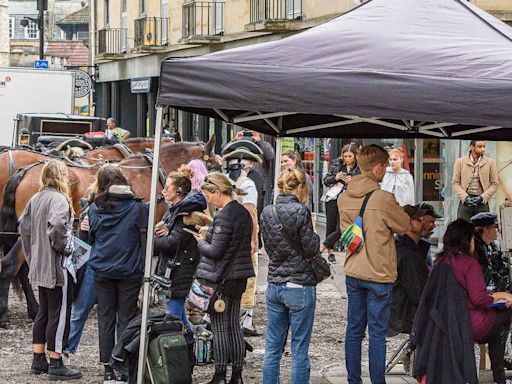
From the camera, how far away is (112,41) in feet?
137

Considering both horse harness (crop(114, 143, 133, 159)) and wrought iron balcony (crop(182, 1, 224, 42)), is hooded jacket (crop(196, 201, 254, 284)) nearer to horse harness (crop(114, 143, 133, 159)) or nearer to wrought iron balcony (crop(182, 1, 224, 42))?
horse harness (crop(114, 143, 133, 159))

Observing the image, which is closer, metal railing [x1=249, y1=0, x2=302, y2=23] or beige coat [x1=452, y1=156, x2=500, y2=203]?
beige coat [x1=452, y1=156, x2=500, y2=203]

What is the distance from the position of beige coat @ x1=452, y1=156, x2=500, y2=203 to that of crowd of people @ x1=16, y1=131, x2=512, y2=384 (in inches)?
279

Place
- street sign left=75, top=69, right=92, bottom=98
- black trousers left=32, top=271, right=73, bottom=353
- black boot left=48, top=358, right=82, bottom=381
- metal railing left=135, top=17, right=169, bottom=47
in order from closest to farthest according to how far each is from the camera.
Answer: black trousers left=32, top=271, right=73, bottom=353
black boot left=48, top=358, right=82, bottom=381
street sign left=75, top=69, right=92, bottom=98
metal railing left=135, top=17, right=169, bottom=47

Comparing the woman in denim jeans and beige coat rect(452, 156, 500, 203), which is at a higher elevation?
beige coat rect(452, 156, 500, 203)

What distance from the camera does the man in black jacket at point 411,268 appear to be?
31.4 feet

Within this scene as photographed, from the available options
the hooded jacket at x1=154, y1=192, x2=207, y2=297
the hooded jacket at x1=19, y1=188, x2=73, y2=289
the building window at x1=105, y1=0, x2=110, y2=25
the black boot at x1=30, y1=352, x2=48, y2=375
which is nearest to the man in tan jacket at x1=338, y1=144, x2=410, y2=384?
the hooded jacket at x1=154, y1=192, x2=207, y2=297

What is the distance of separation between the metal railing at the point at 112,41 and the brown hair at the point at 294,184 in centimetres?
3197

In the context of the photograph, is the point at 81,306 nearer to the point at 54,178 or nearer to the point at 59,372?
the point at 59,372

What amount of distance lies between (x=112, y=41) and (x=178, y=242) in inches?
1286

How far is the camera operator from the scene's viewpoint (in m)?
9.64

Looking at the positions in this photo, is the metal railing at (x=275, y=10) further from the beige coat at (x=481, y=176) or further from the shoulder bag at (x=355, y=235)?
the shoulder bag at (x=355, y=235)

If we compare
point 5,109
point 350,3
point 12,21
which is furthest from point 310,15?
point 12,21

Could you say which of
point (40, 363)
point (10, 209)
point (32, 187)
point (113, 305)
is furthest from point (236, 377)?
point (10, 209)
